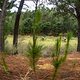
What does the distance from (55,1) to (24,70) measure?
1571 cm

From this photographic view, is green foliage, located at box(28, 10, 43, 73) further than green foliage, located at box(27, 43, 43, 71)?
No

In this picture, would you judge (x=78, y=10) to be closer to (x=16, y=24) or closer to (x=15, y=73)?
(x=16, y=24)

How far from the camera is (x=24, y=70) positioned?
495cm

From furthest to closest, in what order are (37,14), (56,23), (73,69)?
(56,23) < (73,69) < (37,14)

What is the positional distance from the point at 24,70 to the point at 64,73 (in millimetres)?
610

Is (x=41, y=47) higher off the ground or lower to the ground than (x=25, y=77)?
higher

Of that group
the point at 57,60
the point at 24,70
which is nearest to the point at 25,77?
the point at 24,70

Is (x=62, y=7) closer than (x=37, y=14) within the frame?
No

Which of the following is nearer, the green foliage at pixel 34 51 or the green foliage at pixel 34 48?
the green foliage at pixel 34 48

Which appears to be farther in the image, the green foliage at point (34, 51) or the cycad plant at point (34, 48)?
the green foliage at point (34, 51)

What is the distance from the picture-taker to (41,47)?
11.5 ft

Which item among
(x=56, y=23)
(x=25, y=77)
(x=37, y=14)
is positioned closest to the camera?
(x=37, y=14)

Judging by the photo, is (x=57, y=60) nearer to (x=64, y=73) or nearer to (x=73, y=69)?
(x=64, y=73)

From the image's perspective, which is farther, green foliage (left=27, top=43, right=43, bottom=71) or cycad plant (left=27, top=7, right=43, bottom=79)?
green foliage (left=27, top=43, right=43, bottom=71)
